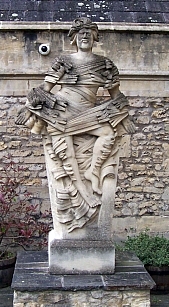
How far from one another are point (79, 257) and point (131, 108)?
3.97 m

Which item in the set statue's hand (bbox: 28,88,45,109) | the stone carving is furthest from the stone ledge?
statue's hand (bbox: 28,88,45,109)

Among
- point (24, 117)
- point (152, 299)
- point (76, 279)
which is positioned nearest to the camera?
point (76, 279)

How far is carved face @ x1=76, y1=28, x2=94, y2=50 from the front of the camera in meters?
4.92

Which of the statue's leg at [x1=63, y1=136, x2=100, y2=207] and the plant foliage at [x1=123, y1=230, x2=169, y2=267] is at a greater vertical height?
the statue's leg at [x1=63, y1=136, x2=100, y2=207]

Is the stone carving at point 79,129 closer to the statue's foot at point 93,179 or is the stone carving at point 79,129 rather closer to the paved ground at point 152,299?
the statue's foot at point 93,179

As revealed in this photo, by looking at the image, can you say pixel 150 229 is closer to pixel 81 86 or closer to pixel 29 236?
pixel 29 236

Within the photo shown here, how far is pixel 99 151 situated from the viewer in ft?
16.1

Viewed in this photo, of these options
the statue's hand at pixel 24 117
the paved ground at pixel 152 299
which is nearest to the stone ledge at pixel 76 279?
the paved ground at pixel 152 299

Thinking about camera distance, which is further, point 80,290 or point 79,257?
point 79,257

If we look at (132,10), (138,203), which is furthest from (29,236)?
(132,10)

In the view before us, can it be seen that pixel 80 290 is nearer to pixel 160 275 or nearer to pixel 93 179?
pixel 93 179

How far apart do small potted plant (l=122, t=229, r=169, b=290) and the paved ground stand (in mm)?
193

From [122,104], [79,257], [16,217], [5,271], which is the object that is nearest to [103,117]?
[122,104]

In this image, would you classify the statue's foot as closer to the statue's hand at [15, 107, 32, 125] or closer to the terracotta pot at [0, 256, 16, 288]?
the statue's hand at [15, 107, 32, 125]
